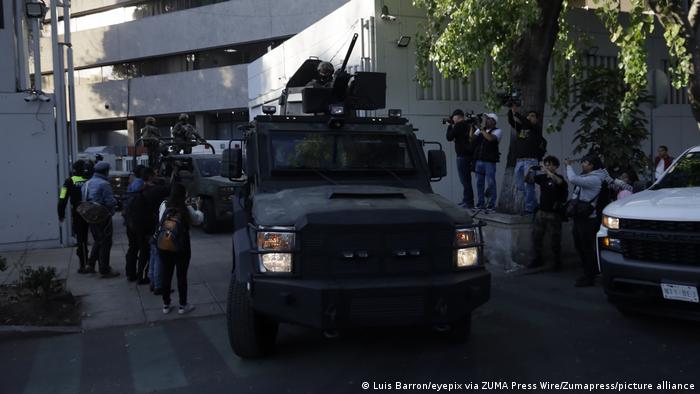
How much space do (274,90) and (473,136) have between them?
8334 millimetres

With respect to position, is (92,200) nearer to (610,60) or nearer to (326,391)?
(326,391)

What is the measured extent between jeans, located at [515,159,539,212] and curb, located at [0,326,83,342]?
6495mm

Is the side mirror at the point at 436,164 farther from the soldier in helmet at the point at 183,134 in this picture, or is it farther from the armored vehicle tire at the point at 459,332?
the soldier in helmet at the point at 183,134

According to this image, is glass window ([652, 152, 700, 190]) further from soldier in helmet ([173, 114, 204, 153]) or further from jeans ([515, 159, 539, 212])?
soldier in helmet ([173, 114, 204, 153])

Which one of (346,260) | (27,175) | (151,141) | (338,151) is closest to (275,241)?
(346,260)

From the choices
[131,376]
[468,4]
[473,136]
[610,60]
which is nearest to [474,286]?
[131,376]

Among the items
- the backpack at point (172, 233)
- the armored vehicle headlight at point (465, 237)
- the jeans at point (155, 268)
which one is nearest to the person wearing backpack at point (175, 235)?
the backpack at point (172, 233)

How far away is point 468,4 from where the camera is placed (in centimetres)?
880

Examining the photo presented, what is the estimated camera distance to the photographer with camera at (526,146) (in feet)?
30.4

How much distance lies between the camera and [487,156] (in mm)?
10422

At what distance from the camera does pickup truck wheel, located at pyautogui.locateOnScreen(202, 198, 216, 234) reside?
13.0 m

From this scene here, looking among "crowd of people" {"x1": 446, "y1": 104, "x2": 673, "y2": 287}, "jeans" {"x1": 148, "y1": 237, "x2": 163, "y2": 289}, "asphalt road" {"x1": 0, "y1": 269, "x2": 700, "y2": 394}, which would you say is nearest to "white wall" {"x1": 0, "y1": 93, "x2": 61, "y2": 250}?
"jeans" {"x1": 148, "y1": 237, "x2": 163, "y2": 289}

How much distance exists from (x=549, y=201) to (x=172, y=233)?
16.6 feet

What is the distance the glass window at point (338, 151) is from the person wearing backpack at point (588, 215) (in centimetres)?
278
